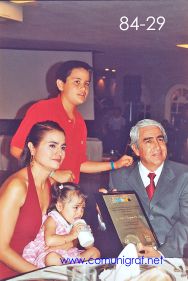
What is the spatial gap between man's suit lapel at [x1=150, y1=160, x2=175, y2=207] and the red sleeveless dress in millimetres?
461

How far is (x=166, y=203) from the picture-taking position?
1548mm

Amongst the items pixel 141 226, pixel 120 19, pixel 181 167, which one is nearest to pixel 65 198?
pixel 141 226

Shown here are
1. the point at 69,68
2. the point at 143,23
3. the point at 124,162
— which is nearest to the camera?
the point at 143,23

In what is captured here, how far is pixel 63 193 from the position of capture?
136 centimetres

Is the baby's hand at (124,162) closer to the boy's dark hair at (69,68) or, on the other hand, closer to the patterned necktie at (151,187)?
the patterned necktie at (151,187)

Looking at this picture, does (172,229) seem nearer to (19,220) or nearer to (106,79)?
(19,220)

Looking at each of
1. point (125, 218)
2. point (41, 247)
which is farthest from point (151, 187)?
point (41, 247)

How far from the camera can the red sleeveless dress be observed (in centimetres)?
131

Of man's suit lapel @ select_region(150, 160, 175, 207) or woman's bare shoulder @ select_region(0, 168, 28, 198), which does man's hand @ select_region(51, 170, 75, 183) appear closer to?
woman's bare shoulder @ select_region(0, 168, 28, 198)

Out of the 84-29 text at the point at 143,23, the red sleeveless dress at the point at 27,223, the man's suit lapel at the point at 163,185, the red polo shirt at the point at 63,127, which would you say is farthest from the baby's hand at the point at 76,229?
the 84-29 text at the point at 143,23

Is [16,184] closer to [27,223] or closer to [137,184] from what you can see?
[27,223]

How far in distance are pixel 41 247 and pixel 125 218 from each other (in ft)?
0.96

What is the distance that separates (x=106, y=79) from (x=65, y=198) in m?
0.90

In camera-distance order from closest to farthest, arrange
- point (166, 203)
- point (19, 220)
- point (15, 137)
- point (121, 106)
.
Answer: point (19, 220)
point (15, 137)
point (166, 203)
point (121, 106)
